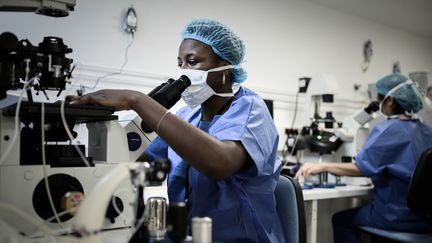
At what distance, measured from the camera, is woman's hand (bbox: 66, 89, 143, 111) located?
0.91m

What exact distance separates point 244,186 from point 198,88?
36 centimetres

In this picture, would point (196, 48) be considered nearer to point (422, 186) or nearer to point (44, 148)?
point (44, 148)

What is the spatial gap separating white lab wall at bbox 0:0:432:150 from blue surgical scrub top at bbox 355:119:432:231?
0.73 metres

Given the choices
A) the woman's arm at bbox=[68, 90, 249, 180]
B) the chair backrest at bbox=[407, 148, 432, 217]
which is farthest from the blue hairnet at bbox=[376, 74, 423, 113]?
the woman's arm at bbox=[68, 90, 249, 180]

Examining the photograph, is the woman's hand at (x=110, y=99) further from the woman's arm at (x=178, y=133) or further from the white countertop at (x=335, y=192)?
the white countertop at (x=335, y=192)

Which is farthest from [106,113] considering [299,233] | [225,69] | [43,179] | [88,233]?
[299,233]

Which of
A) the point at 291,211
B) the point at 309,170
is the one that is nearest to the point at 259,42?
the point at 309,170

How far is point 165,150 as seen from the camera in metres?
1.33

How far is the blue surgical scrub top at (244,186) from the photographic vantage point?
1.05 m

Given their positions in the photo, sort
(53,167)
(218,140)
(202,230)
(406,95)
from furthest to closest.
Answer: (406,95), (218,140), (53,167), (202,230)

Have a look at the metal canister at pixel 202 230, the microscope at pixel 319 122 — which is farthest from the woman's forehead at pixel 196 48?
the microscope at pixel 319 122

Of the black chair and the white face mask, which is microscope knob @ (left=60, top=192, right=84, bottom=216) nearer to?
the white face mask

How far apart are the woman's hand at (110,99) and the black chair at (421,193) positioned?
1.58m

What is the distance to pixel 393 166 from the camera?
2047 mm
